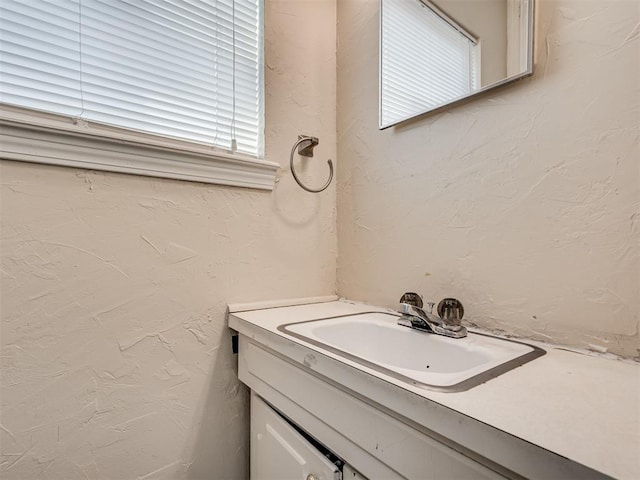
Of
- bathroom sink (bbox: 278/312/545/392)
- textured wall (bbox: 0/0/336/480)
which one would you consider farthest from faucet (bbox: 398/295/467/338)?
textured wall (bbox: 0/0/336/480)

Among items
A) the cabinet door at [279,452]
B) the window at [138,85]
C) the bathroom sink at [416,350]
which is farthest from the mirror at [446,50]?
the cabinet door at [279,452]

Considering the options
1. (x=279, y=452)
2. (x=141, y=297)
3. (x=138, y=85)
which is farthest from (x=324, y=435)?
(x=138, y=85)

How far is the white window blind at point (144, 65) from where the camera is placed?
73cm

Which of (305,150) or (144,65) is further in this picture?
(305,150)

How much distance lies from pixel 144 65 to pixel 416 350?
0.99 meters

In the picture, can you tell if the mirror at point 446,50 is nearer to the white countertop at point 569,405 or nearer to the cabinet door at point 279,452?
the white countertop at point 569,405

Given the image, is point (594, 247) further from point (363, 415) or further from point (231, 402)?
point (231, 402)

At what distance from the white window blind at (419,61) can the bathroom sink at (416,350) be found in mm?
576

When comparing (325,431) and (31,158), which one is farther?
(31,158)

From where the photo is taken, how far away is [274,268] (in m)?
1.05

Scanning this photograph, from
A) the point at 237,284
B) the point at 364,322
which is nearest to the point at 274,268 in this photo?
the point at 237,284

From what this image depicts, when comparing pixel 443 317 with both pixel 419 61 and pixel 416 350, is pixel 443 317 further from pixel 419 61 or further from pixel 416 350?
pixel 419 61

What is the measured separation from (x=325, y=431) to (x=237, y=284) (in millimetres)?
499

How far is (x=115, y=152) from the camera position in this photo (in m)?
0.79
